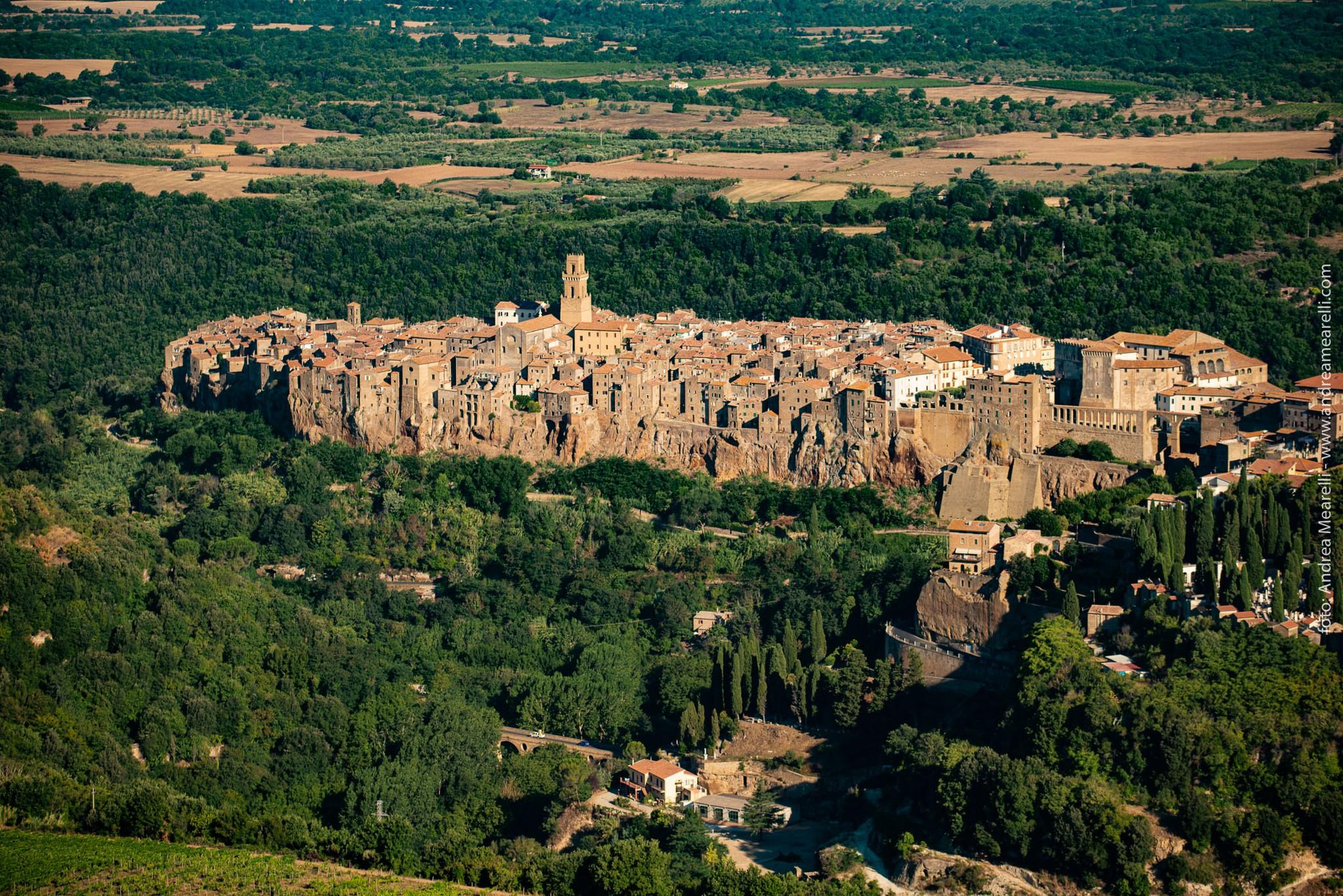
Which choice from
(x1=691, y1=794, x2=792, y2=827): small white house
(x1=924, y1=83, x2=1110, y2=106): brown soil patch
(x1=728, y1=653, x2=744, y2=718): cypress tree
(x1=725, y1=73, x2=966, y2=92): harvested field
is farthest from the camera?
(x1=725, y1=73, x2=966, y2=92): harvested field

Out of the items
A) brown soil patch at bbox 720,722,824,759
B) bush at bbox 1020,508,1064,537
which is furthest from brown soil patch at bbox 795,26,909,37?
brown soil patch at bbox 720,722,824,759

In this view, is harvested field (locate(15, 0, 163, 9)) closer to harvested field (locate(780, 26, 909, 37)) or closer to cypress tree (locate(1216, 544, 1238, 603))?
harvested field (locate(780, 26, 909, 37))

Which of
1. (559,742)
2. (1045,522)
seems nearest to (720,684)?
(559,742)

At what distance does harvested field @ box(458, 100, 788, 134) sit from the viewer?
9588 centimetres

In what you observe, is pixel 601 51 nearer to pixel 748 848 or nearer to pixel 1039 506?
pixel 1039 506

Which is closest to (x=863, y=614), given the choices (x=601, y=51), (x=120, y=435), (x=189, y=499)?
(x=189, y=499)

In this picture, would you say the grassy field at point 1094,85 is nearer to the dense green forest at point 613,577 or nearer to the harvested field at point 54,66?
the dense green forest at point 613,577

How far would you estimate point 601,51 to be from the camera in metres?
125

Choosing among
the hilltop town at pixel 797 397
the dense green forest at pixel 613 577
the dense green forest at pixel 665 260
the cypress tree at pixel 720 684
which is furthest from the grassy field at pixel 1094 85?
the cypress tree at pixel 720 684

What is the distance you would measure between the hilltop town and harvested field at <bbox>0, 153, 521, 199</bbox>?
2488 cm

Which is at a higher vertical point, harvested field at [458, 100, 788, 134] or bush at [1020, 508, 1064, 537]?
harvested field at [458, 100, 788, 134]

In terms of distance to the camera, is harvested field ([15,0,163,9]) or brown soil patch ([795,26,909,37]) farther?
brown soil patch ([795,26,909,37])

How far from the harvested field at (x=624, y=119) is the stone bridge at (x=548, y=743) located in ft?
188

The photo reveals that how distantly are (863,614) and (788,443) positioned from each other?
6.31 metres
